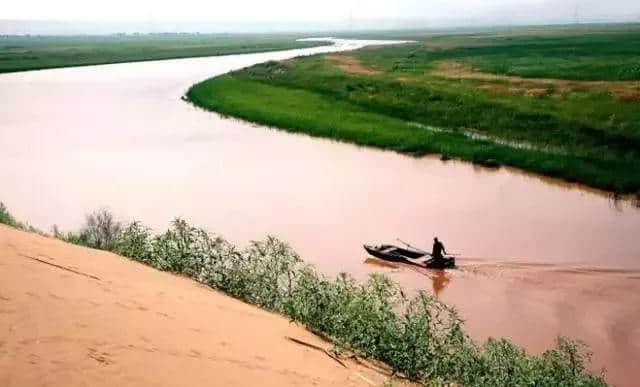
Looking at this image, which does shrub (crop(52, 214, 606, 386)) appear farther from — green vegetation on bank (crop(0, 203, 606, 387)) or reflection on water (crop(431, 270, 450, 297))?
reflection on water (crop(431, 270, 450, 297))

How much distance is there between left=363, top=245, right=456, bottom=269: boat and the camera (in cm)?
1200

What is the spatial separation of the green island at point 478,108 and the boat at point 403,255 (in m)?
7.76

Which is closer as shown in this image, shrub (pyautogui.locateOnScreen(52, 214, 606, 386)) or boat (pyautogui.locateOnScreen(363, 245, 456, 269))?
shrub (pyautogui.locateOnScreen(52, 214, 606, 386))

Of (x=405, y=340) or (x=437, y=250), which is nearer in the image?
(x=405, y=340)

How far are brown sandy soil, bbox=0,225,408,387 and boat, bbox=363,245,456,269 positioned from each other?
17.1 ft

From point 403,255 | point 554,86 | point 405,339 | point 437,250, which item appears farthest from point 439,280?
point 554,86

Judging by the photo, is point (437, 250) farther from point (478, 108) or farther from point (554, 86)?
point (554, 86)

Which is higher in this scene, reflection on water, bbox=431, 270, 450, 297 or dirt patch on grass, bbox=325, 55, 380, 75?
dirt patch on grass, bbox=325, 55, 380, 75

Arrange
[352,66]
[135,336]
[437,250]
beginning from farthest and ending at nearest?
[352,66] → [437,250] → [135,336]

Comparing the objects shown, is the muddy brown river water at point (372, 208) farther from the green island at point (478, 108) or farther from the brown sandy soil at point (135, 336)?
the brown sandy soil at point (135, 336)

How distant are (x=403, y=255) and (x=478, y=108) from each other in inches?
702

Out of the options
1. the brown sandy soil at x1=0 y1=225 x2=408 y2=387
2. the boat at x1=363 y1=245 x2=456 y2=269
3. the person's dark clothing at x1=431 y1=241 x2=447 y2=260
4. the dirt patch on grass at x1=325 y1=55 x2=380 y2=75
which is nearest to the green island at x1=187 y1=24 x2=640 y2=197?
the dirt patch on grass at x1=325 y1=55 x2=380 y2=75

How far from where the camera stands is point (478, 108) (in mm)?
28562

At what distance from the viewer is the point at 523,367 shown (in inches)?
244
